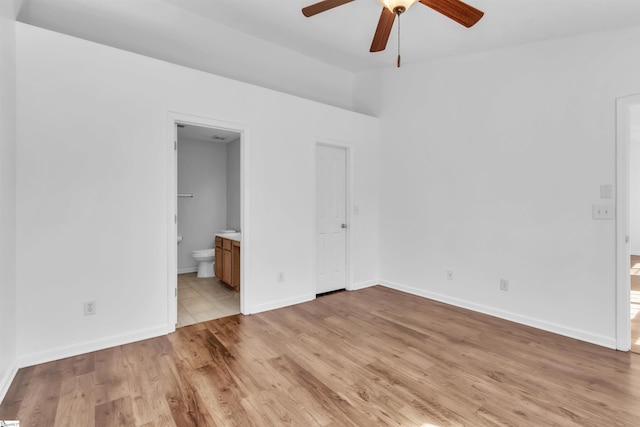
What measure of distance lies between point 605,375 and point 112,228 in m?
4.00

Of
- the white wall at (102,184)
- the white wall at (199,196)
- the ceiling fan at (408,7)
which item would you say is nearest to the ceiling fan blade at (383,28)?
the ceiling fan at (408,7)

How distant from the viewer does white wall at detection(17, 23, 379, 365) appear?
7.99 feet

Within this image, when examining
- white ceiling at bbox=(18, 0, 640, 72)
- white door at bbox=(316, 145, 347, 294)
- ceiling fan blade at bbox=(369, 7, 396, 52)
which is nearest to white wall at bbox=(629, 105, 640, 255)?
white ceiling at bbox=(18, 0, 640, 72)

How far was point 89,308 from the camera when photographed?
2.65 m

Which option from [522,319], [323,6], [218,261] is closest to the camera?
[323,6]

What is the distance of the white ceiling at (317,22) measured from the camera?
2.74 m

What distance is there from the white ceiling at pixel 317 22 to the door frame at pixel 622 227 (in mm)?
788

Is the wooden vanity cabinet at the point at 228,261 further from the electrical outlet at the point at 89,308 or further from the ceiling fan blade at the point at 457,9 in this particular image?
the ceiling fan blade at the point at 457,9

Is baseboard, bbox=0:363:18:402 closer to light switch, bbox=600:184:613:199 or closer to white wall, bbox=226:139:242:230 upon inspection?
white wall, bbox=226:139:242:230

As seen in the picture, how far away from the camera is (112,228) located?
276 cm

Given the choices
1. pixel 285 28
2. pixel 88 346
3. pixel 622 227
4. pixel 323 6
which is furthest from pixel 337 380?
pixel 285 28

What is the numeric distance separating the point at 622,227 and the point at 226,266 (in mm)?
4304

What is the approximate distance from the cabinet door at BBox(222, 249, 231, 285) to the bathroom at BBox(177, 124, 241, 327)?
40cm

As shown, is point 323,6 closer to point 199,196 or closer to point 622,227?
point 622,227
